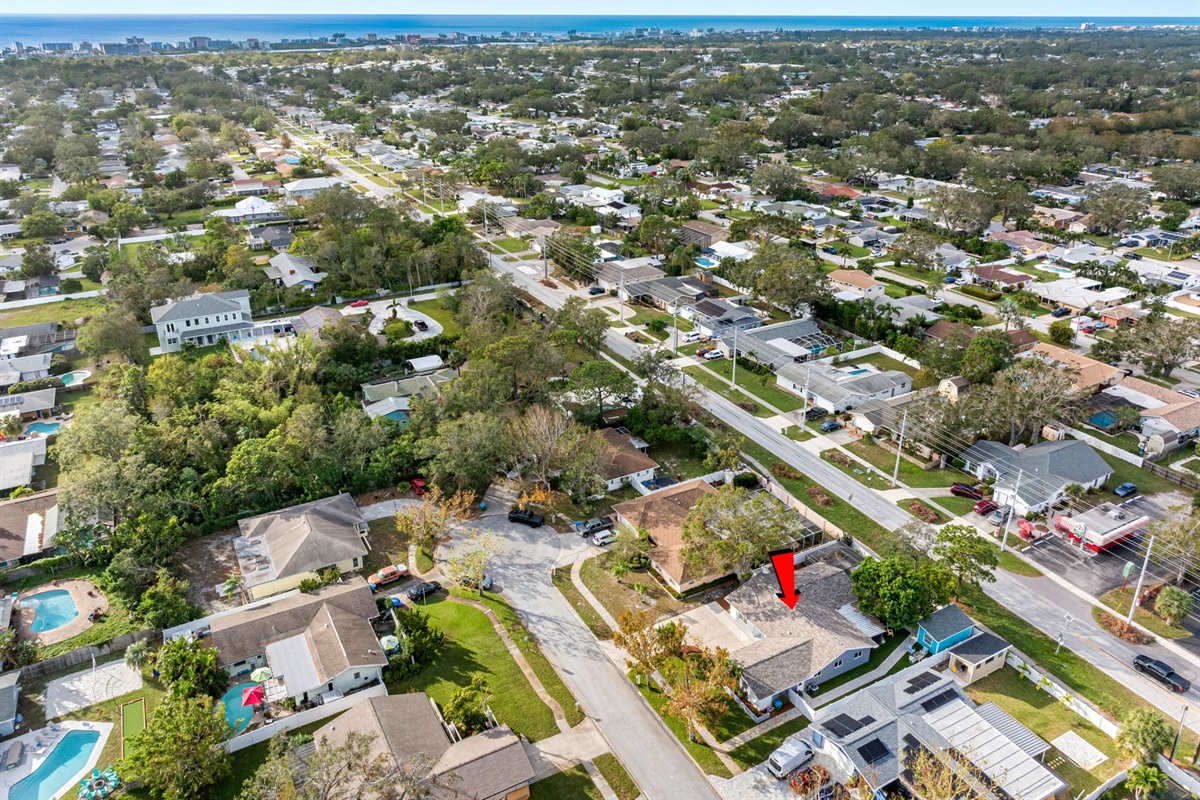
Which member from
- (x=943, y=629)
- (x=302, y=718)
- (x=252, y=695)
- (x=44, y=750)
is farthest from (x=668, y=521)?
(x=44, y=750)

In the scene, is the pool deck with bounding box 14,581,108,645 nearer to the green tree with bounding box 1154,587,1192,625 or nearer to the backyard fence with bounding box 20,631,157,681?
the backyard fence with bounding box 20,631,157,681

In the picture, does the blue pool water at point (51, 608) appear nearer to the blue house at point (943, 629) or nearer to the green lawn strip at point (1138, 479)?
the blue house at point (943, 629)

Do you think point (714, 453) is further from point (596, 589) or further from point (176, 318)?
point (176, 318)

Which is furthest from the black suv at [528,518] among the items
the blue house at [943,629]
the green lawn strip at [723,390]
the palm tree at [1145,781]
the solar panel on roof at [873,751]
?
the palm tree at [1145,781]

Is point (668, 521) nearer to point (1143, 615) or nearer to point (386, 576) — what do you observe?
point (386, 576)

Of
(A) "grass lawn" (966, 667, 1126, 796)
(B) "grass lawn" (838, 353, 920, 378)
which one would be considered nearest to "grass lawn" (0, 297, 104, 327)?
(B) "grass lawn" (838, 353, 920, 378)

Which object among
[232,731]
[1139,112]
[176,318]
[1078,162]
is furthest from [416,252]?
[1139,112]

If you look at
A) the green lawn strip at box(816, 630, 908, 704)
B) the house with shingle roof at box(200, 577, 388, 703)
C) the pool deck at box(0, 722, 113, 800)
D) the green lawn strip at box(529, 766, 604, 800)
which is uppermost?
the house with shingle roof at box(200, 577, 388, 703)
